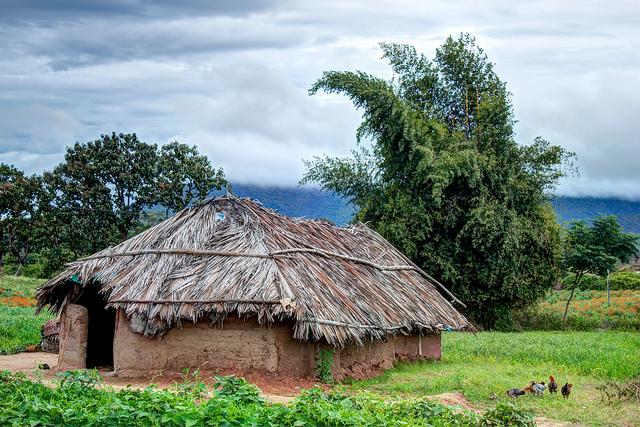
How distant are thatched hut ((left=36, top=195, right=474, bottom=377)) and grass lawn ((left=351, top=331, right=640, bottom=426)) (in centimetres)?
79

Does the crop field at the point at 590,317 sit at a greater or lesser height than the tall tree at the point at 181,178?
lesser

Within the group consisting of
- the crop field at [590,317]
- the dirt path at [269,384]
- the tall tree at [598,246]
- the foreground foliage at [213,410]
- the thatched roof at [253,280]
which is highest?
the tall tree at [598,246]

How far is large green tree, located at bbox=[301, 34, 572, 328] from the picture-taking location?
1984cm

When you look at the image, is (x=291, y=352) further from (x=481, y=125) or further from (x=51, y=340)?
(x=481, y=125)

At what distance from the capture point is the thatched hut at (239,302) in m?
8.81

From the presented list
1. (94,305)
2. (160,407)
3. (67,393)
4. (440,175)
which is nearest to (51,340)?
(94,305)

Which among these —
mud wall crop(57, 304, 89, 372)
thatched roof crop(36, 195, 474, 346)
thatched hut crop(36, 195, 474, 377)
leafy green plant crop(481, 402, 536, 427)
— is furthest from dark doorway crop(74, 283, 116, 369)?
leafy green plant crop(481, 402, 536, 427)

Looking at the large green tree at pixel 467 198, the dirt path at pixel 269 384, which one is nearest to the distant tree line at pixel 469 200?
the large green tree at pixel 467 198

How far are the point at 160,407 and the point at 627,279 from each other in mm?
34028

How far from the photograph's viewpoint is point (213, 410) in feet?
17.3

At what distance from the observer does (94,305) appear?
1138 centimetres

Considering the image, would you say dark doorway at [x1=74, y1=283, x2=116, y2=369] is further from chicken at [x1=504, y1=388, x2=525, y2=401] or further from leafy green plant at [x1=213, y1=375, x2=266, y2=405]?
chicken at [x1=504, y1=388, x2=525, y2=401]

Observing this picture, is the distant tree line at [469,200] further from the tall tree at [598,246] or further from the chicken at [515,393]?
the chicken at [515,393]

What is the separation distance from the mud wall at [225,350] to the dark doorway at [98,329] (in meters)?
1.98
